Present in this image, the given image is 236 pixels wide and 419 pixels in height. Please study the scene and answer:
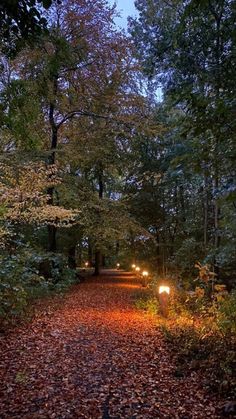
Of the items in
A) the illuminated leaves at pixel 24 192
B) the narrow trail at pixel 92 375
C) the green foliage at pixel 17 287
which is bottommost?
the narrow trail at pixel 92 375

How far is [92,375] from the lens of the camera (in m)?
4.61

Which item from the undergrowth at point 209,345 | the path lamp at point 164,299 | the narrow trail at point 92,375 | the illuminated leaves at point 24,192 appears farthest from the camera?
the illuminated leaves at point 24,192

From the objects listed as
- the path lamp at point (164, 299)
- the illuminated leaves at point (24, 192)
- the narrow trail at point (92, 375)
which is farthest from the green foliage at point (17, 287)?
the path lamp at point (164, 299)

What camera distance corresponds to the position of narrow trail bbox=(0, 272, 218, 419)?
12.0 ft

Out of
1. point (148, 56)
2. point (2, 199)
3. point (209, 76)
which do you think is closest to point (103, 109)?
point (148, 56)

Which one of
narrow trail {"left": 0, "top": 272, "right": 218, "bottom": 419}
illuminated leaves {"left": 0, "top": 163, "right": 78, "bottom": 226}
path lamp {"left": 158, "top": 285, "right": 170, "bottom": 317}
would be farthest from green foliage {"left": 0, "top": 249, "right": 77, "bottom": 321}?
path lamp {"left": 158, "top": 285, "right": 170, "bottom": 317}

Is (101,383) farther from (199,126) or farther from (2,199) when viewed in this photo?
(2,199)

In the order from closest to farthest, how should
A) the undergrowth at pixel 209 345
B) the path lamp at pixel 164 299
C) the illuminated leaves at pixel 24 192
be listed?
the undergrowth at pixel 209 345 → the path lamp at pixel 164 299 → the illuminated leaves at pixel 24 192

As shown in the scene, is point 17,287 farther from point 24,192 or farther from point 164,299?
point 24,192

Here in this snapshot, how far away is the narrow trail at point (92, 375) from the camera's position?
3656 mm

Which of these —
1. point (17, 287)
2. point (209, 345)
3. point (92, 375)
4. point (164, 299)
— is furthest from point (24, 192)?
point (209, 345)

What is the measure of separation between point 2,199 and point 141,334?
500cm

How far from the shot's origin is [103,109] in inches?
568

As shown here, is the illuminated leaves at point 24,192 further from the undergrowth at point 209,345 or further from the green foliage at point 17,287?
the undergrowth at point 209,345
